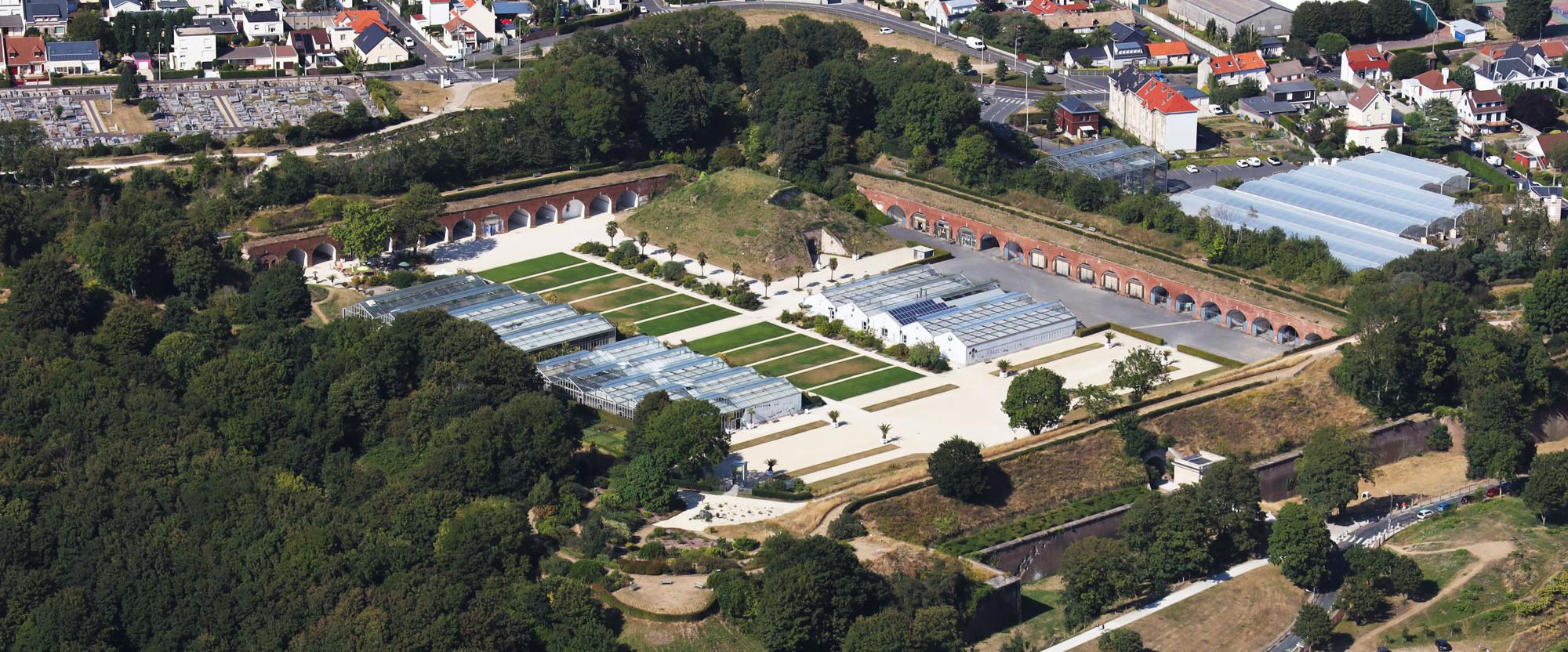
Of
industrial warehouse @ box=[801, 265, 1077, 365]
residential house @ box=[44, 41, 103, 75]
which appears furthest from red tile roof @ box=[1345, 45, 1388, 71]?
residential house @ box=[44, 41, 103, 75]

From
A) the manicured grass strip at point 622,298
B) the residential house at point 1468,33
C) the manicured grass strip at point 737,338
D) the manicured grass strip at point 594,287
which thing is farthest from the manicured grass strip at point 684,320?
the residential house at point 1468,33

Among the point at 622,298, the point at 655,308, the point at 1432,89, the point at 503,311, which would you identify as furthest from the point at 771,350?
the point at 1432,89

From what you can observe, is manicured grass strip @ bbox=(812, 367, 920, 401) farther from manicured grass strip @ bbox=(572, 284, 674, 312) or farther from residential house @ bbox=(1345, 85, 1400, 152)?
residential house @ bbox=(1345, 85, 1400, 152)

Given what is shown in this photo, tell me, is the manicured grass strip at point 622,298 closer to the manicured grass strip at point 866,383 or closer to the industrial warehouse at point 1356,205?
the manicured grass strip at point 866,383

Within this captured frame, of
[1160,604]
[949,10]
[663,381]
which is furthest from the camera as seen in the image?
[949,10]

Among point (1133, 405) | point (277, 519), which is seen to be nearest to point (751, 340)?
point (1133, 405)

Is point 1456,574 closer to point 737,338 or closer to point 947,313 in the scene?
point 947,313
